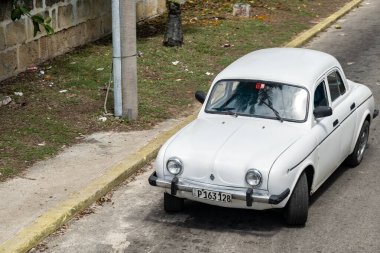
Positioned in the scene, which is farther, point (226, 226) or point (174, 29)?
point (174, 29)

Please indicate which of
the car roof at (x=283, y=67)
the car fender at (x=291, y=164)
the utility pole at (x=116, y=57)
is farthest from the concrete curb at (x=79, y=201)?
the car fender at (x=291, y=164)

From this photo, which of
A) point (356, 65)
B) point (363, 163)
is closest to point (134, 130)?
point (363, 163)

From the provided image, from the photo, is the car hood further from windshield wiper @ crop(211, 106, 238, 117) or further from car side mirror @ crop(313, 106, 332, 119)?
Answer: car side mirror @ crop(313, 106, 332, 119)

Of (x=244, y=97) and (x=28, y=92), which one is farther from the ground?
(x=244, y=97)

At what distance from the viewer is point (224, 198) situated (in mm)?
8227

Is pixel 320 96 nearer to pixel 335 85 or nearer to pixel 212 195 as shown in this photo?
pixel 335 85

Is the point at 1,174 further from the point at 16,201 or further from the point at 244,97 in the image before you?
the point at 244,97

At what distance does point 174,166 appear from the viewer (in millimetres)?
8531

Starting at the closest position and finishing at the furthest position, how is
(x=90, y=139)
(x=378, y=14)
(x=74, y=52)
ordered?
(x=90, y=139), (x=74, y=52), (x=378, y=14)

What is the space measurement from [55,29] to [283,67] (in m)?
7.01

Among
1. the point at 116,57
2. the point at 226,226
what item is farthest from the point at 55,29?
the point at 226,226

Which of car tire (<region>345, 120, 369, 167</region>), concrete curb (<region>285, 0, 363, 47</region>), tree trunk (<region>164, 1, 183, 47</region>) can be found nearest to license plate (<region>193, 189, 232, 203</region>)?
car tire (<region>345, 120, 369, 167</region>)

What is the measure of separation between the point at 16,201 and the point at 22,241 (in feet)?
3.61

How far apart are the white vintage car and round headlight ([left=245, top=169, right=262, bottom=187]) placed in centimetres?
1
